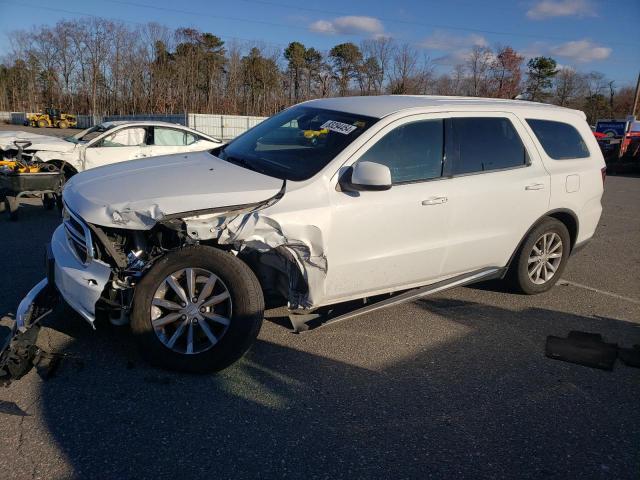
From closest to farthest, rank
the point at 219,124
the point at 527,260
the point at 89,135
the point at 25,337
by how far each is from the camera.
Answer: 1. the point at 25,337
2. the point at 527,260
3. the point at 89,135
4. the point at 219,124

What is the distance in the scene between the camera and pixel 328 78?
171 ft

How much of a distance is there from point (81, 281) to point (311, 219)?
1.54 m

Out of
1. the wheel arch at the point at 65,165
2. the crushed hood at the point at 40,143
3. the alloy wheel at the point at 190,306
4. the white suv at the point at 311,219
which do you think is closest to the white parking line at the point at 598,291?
the white suv at the point at 311,219

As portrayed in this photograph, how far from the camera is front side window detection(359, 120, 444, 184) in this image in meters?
3.77

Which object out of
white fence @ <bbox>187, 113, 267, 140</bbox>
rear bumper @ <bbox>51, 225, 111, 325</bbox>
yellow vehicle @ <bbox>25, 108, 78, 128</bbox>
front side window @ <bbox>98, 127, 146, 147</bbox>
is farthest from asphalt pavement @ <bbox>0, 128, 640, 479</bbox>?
yellow vehicle @ <bbox>25, 108, 78, 128</bbox>

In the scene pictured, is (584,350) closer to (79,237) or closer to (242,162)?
(242,162)

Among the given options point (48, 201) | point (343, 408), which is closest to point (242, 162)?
point (343, 408)

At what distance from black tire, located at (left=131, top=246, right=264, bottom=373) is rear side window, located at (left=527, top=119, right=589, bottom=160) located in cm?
327

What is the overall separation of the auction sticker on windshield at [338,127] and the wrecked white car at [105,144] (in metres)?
6.41

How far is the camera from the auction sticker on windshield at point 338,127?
3.83 meters

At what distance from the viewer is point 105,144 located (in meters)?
9.87

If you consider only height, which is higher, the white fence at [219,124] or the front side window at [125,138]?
the white fence at [219,124]

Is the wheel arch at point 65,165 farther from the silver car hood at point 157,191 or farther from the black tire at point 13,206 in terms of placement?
the silver car hood at point 157,191

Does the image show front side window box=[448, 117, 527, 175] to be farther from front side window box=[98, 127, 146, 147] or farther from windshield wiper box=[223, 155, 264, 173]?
front side window box=[98, 127, 146, 147]
